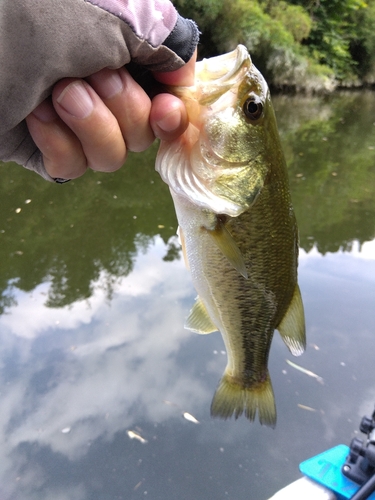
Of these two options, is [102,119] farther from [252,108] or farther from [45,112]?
[252,108]

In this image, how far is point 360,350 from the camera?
346 centimetres

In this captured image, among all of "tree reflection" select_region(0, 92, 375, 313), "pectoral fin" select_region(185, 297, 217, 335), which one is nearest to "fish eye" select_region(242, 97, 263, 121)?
"pectoral fin" select_region(185, 297, 217, 335)

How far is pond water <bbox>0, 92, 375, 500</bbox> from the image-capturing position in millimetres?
2545

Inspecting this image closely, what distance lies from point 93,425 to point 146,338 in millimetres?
902

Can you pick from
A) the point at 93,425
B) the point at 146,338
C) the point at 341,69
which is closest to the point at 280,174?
the point at 93,425

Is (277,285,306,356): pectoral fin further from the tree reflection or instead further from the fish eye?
the tree reflection

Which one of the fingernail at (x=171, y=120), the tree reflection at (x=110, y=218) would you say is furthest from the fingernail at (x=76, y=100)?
the tree reflection at (x=110, y=218)

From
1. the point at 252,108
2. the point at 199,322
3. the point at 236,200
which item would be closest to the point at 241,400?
the point at 199,322

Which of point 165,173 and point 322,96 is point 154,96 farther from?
point 322,96

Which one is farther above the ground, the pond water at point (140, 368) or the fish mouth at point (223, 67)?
the fish mouth at point (223, 67)

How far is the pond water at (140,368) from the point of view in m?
2.54

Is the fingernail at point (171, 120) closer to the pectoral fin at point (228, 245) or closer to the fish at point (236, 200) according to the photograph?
the fish at point (236, 200)

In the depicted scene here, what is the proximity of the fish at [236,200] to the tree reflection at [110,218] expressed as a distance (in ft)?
9.24

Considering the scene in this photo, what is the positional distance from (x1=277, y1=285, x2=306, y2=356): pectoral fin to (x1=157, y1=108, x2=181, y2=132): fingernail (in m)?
0.83
